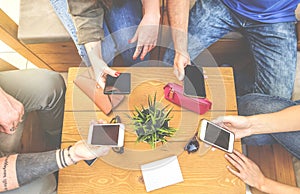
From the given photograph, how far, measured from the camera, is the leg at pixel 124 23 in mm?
1410

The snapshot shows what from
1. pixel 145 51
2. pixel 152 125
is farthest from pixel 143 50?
pixel 152 125

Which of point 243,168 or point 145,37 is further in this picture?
point 145,37

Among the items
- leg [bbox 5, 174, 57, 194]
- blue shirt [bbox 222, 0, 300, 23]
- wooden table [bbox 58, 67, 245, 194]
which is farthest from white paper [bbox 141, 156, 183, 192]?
blue shirt [bbox 222, 0, 300, 23]

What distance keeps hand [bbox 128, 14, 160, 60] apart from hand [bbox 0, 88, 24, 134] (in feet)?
1.52

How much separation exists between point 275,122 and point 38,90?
2.85 feet

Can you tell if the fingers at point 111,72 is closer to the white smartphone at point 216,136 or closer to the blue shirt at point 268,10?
the white smartphone at point 216,136

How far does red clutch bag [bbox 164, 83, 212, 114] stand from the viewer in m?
1.21

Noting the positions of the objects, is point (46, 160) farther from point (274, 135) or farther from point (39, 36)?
point (274, 135)

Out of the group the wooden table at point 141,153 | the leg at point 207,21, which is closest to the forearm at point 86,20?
the wooden table at point 141,153

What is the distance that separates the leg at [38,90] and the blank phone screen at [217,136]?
23.9 inches

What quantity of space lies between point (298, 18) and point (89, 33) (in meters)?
0.86

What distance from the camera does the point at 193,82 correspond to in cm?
124

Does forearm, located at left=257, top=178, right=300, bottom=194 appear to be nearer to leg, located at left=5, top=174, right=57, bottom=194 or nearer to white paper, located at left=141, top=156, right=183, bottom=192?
white paper, located at left=141, top=156, right=183, bottom=192

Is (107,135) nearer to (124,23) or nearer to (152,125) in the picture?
(152,125)
